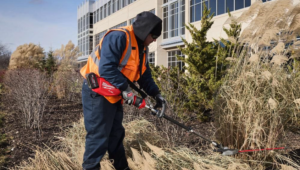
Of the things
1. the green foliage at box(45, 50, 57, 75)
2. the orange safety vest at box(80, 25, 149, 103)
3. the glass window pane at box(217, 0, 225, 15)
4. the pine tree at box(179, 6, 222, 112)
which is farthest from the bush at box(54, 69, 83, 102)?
the glass window pane at box(217, 0, 225, 15)

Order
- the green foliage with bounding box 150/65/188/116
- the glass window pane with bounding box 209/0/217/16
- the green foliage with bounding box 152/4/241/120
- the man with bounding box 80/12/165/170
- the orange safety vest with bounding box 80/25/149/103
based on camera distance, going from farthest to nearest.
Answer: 1. the glass window pane with bounding box 209/0/217/16
2. the green foliage with bounding box 152/4/241/120
3. the green foliage with bounding box 150/65/188/116
4. the orange safety vest with bounding box 80/25/149/103
5. the man with bounding box 80/12/165/170

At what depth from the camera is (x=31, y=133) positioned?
5262mm

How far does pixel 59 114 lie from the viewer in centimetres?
724

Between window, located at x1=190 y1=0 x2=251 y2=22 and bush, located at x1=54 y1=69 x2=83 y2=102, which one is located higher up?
window, located at x1=190 y1=0 x2=251 y2=22

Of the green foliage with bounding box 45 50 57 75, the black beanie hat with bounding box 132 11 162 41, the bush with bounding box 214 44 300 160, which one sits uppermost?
the green foliage with bounding box 45 50 57 75

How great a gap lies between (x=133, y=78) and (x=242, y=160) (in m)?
1.51

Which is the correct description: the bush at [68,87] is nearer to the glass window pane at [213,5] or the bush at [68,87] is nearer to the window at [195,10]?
the glass window pane at [213,5]

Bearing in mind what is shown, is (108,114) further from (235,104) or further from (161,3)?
(161,3)

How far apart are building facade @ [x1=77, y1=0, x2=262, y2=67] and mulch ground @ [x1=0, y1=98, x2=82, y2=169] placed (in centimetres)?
296

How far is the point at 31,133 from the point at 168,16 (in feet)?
58.9

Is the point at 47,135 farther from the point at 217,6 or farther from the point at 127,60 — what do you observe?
the point at 217,6

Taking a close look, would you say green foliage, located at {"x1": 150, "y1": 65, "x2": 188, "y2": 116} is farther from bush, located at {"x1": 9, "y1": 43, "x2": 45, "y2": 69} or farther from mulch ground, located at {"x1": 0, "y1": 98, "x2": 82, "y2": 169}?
bush, located at {"x1": 9, "y1": 43, "x2": 45, "y2": 69}

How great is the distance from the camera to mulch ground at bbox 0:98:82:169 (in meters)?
4.11

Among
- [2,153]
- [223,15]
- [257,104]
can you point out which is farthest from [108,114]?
[223,15]
